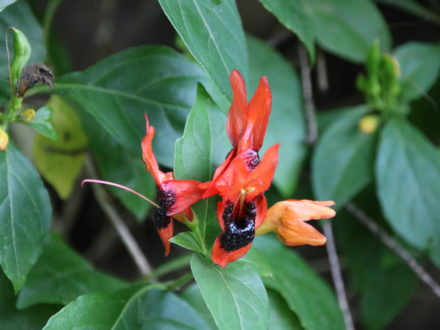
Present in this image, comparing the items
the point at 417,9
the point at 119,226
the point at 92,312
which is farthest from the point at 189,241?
the point at 417,9

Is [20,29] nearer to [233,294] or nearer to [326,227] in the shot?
[233,294]

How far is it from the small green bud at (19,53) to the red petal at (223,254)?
30 centimetres

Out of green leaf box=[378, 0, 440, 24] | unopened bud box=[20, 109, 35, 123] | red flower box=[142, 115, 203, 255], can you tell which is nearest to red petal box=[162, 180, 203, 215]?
red flower box=[142, 115, 203, 255]

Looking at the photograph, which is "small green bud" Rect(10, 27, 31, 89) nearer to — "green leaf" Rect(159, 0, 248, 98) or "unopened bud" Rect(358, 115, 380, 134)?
"green leaf" Rect(159, 0, 248, 98)

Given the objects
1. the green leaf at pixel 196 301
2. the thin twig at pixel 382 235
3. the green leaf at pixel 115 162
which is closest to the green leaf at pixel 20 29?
the green leaf at pixel 115 162

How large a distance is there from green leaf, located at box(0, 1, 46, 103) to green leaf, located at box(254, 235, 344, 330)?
470 mm

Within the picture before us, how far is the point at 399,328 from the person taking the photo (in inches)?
71.7

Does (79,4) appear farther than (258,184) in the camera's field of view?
Yes

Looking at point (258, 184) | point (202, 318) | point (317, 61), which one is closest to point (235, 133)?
point (258, 184)

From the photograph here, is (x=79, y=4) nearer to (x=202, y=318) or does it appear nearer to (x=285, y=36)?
(x=285, y=36)

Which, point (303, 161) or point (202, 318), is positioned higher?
point (202, 318)

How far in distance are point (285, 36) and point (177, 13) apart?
0.84 metres

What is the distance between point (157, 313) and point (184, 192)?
0.81 ft

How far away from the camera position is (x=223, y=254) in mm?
646
